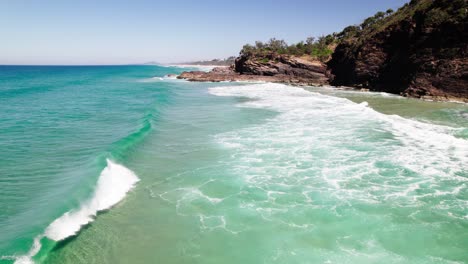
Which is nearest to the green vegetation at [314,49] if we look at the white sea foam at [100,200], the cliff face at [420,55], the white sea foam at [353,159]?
the cliff face at [420,55]

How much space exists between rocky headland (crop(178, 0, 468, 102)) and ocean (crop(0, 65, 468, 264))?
16421 millimetres

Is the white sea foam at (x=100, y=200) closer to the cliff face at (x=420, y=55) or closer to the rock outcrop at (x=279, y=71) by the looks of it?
the cliff face at (x=420, y=55)

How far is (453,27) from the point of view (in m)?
36.9

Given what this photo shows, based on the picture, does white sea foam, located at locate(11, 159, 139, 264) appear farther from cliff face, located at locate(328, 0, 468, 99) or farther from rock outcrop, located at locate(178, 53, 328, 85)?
rock outcrop, located at locate(178, 53, 328, 85)

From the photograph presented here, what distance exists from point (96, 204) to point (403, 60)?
145 feet

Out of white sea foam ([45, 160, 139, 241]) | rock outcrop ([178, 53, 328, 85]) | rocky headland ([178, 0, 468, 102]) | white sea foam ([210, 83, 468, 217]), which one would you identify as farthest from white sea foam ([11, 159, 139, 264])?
rock outcrop ([178, 53, 328, 85])

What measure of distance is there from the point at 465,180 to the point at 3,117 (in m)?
31.8

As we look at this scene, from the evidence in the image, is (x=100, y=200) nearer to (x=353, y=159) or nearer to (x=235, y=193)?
(x=235, y=193)

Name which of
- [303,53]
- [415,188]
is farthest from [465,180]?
[303,53]

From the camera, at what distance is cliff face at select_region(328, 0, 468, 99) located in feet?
119

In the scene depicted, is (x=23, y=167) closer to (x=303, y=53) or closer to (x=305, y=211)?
(x=305, y=211)

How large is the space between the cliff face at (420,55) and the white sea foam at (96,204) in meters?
36.8

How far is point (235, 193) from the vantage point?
12.9 m

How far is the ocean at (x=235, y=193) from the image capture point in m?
9.23
